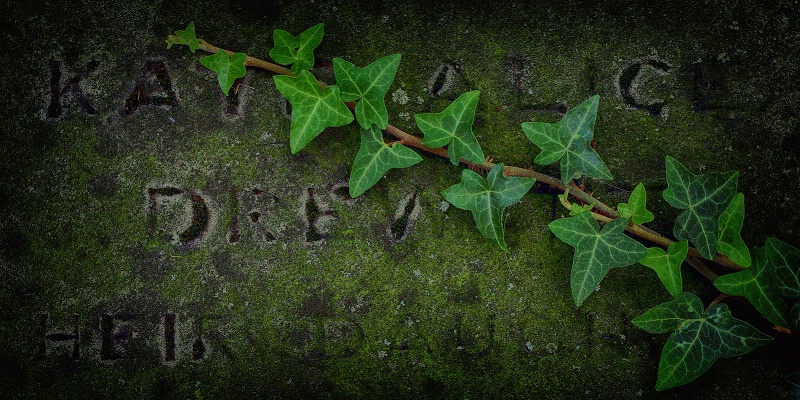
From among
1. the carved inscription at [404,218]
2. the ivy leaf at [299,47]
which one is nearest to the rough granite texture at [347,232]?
the carved inscription at [404,218]

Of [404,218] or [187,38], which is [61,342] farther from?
[404,218]

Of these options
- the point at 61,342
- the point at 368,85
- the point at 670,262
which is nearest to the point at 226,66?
the point at 368,85

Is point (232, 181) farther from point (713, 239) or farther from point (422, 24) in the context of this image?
point (713, 239)

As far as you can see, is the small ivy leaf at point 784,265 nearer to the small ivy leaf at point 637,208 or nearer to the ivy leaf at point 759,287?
the ivy leaf at point 759,287

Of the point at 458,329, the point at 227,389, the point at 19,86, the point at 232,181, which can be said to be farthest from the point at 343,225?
the point at 19,86

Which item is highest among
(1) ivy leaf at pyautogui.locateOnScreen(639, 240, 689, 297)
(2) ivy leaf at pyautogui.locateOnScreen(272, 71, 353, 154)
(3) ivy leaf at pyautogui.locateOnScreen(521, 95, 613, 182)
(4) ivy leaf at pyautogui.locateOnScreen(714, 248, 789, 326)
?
(2) ivy leaf at pyautogui.locateOnScreen(272, 71, 353, 154)

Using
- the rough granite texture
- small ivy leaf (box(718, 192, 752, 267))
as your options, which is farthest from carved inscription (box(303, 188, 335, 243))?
small ivy leaf (box(718, 192, 752, 267))

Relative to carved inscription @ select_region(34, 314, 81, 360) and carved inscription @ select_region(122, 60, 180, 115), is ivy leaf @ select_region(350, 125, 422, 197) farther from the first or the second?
carved inscription @ select_region(34, 314, 81, 360)
